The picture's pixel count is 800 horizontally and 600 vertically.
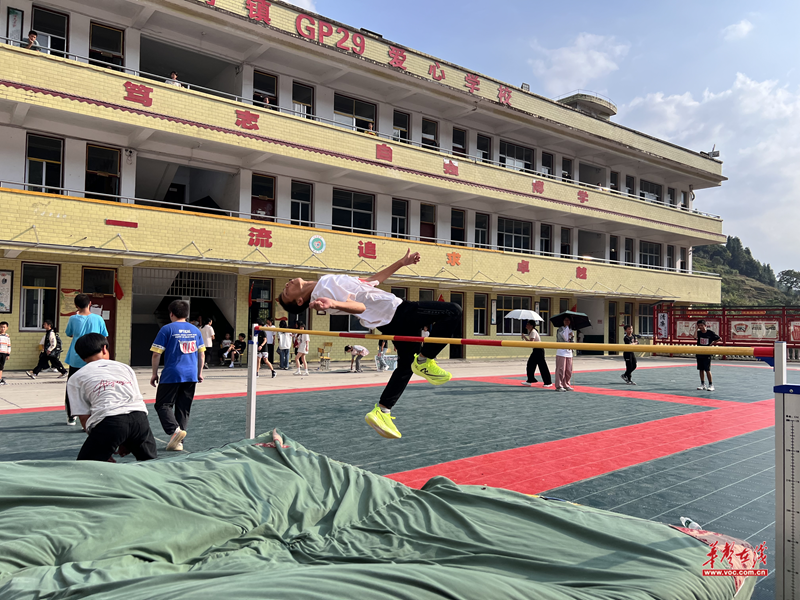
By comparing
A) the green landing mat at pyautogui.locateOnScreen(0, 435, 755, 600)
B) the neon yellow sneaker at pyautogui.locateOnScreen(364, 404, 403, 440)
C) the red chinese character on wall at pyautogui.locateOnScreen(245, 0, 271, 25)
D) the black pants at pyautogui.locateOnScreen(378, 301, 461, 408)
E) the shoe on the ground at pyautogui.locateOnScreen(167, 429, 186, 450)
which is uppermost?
the red chinese character on wall at pyautogui.locateOnScreen(245, 0, 271, 25)

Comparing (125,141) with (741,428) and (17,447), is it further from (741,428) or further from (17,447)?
(741,428)

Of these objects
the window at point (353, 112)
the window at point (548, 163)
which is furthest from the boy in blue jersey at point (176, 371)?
the window at point (548, 163)

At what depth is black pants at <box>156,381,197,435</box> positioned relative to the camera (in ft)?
22.5

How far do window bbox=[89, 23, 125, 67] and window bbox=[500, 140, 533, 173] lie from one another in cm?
1776

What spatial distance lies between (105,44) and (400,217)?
41.7 feet

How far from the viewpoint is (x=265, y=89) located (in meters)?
21.5

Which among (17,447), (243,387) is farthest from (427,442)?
(243,387)

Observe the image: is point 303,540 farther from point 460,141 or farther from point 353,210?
point 460,141

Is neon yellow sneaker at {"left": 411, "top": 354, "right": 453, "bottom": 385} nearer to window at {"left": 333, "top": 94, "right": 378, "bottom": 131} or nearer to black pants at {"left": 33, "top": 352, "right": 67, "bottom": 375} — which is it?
black pants at {"left": 33, "top": 352, "right": 67, "bottom": 375}

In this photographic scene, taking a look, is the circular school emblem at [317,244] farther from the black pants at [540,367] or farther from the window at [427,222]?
the black pants at [540,367]

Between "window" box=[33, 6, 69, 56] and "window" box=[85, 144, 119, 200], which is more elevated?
"window" box=[33, 6, 69, 56]

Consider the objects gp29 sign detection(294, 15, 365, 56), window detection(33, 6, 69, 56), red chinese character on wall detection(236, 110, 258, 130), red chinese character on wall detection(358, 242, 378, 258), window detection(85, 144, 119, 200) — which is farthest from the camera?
red chinese character on wall detection(358, 242, 378, 258)

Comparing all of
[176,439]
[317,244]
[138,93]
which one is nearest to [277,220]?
[317,244]

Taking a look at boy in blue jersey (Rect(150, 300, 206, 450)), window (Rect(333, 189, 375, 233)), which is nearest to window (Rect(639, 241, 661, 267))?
window (Rect(333, 189, 375, 233))
